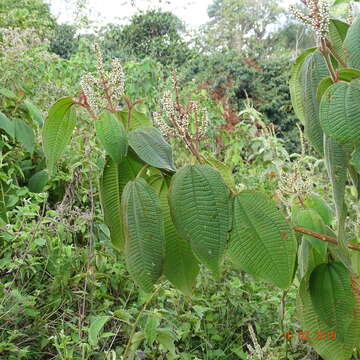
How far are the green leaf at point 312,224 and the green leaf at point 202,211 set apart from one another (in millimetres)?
162

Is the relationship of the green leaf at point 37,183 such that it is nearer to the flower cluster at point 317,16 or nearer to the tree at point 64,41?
the flower cluster at point 317,16

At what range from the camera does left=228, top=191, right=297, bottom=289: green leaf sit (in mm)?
452

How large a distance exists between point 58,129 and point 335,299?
35cm

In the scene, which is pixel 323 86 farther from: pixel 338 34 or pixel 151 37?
pixel 151 37

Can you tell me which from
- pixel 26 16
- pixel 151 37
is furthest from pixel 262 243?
pixel 151 37

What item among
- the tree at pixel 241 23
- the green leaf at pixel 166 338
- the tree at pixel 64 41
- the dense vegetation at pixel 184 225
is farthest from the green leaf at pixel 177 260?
the tree at pixel 241 23

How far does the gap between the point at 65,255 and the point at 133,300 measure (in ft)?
1.23

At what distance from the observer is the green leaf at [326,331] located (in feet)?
1.91

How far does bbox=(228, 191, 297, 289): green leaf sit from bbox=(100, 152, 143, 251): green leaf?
5.0 inches

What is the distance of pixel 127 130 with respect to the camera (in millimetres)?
546

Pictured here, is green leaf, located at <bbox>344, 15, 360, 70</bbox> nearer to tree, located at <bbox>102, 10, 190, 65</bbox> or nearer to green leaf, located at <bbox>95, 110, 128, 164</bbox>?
green leaf, located at <bbox>95, 110, 128, 164</bbox>

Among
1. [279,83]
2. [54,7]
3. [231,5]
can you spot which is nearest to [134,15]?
[54,7]

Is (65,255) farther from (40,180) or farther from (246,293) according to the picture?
(246,293)

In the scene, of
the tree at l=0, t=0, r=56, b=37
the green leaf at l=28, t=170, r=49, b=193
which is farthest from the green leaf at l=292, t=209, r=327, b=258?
the tree at l=0, t=0, r=56, b=37
